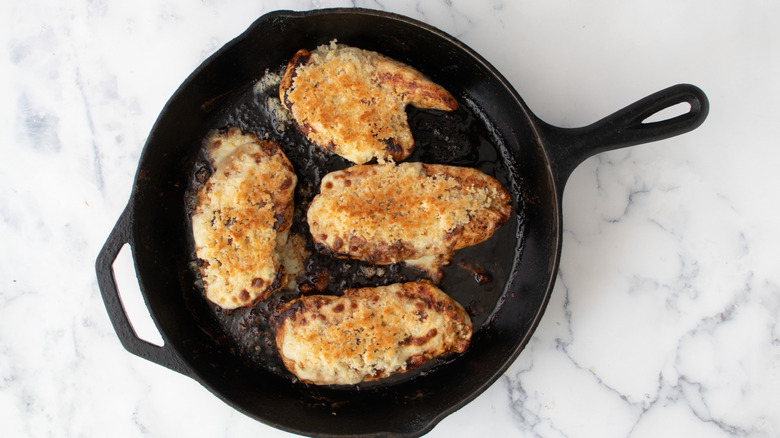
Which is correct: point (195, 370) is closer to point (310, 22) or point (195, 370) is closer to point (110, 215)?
point (110, 215)

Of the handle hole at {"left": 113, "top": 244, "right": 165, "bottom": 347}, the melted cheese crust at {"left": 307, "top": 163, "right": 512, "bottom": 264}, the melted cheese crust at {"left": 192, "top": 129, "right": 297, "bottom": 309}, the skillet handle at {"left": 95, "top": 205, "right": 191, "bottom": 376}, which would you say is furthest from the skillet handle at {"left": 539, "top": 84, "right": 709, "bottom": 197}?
the handle hole at {"left": 113, "top": 244, "right": 165, "bottom": 347}

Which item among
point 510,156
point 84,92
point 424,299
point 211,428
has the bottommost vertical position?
point 211,428

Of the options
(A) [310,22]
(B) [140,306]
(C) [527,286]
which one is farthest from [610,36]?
(B) [140,306]

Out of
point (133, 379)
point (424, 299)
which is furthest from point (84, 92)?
point (424, 299)

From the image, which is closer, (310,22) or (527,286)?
(310,22)

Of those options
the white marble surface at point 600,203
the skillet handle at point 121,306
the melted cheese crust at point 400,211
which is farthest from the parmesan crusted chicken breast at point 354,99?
the skillet handle at point 121,306

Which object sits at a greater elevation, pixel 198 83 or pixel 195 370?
pixel 198 83

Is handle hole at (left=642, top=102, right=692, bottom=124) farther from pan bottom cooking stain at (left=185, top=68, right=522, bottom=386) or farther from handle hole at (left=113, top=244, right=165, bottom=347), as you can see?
handle hole at (left=113, top=244, right=165, bottom=347)

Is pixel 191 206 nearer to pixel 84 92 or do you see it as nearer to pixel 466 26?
pixel 84 92
